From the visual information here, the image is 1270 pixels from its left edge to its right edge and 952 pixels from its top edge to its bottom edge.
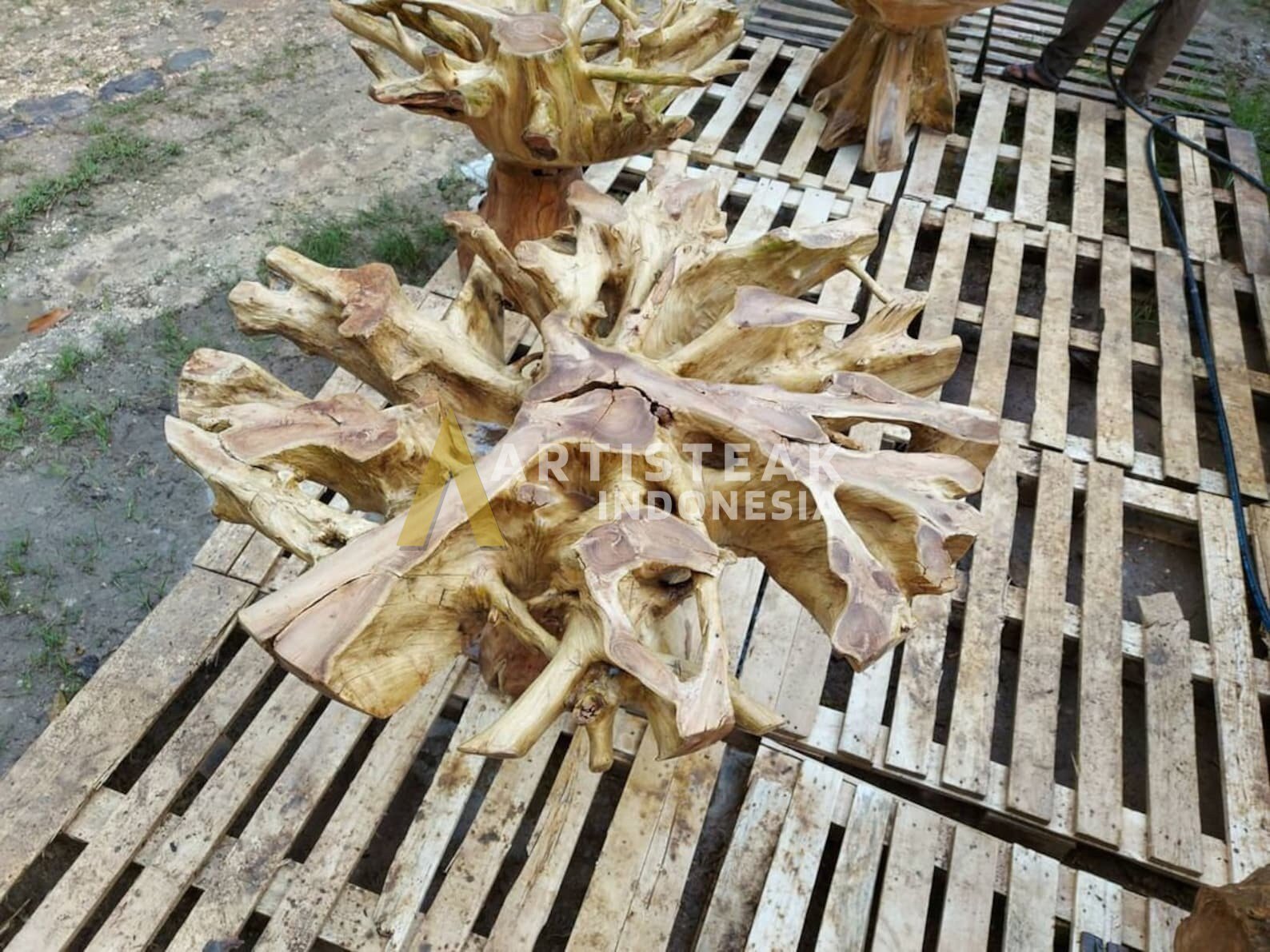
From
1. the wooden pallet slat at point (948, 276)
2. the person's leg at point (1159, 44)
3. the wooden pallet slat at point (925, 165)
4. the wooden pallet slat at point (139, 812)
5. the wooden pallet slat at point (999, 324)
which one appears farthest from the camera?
the person's leg at point (1159, 44)

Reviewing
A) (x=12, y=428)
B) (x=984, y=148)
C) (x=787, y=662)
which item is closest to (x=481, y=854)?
(x=787, y=662)

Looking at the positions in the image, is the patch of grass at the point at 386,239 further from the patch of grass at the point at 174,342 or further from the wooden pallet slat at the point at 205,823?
the wooden pallet slat at the point at 205,823

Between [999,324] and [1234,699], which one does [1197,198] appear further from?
[1234,699]

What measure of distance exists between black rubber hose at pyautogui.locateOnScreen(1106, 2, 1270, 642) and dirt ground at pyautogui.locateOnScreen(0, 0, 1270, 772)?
1662 mm

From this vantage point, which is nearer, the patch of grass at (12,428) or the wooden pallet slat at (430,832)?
the wooden pallet slat at (430,832)

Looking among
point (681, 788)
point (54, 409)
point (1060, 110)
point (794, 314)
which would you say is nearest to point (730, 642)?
point (681, 788)

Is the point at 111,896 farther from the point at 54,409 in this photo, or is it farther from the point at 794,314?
the point at 794,314

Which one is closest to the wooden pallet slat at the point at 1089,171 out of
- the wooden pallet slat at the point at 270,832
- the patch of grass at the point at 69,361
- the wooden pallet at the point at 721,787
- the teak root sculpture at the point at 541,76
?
the wooden pallet at the point at 721,787

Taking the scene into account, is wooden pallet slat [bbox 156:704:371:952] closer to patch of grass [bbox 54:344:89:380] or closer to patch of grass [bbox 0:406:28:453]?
patch of grass [bbox 0:406:28:453]

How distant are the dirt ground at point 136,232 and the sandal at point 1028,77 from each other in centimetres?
180

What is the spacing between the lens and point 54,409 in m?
2.94

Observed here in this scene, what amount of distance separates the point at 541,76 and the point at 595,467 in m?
1.36

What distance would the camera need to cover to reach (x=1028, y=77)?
4.12 meters

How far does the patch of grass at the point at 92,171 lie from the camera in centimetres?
350
